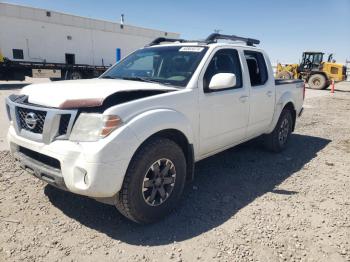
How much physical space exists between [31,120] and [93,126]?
71 cm

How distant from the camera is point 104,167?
2.56m

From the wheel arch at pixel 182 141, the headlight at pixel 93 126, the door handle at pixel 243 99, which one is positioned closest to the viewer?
the headlight at pixel 93 126

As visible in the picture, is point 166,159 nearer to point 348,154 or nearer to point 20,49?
point 348,154

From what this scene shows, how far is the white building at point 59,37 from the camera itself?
56.2 ft

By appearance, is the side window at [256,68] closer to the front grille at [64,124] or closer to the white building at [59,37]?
the front grille at [64,124]

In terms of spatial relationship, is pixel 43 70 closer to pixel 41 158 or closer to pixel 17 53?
pixel 17 53

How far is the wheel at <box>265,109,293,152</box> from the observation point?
5554 millimetres

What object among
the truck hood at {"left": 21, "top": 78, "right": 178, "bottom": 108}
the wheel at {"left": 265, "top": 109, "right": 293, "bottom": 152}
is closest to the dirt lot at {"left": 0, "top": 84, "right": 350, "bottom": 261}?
the wheel at {"left": 265, "top": 109, "right": 293, "bottom": 152}

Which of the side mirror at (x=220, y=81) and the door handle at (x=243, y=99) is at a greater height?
the side mirror at (x=220, y=81)

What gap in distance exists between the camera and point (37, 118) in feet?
9.43

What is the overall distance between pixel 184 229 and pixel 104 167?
3.67ft

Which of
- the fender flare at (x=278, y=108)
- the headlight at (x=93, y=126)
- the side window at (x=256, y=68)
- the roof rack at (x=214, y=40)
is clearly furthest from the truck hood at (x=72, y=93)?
the fender flare at (x=278, y=108)

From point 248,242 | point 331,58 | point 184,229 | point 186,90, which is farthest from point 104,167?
point 331,58

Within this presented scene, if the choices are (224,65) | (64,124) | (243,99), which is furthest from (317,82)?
(64,124)
